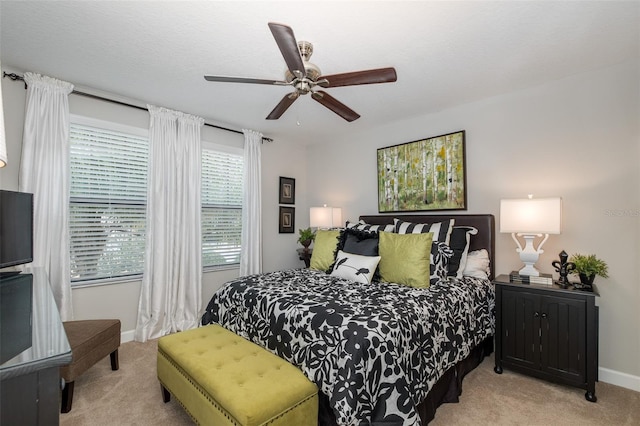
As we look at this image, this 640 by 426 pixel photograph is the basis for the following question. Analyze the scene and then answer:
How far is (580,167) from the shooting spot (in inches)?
99.9

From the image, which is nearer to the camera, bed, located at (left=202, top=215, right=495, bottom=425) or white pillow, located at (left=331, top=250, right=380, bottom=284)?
bed, located at (left=202, top=215, right=495, bottom=425)

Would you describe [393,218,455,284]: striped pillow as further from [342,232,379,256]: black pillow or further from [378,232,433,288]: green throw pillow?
[342,232,379,256]: black pillow

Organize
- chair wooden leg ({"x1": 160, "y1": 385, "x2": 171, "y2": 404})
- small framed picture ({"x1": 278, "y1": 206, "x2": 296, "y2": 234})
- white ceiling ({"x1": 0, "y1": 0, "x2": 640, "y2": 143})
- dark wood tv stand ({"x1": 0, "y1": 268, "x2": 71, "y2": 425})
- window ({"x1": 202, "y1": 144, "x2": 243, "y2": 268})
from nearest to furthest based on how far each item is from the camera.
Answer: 1. dark wood tv stand ({"x1": 0, "y1": 268, "x2": 71, "y2": 425})
2. white ceiling ({"x1": 0, "y1": 0, "x2": 640, "y2": 143})
3. chair wooden leg ({"x1": 160, "y1": 385, "x2": 171, "y2": 404})
4. window ({"x1": 202, "y1": 144, "x2": 243, "y2": 268})
5. small framed picture ({"x1": 278, "y1": 206, "x2": 296, "y2": 234})

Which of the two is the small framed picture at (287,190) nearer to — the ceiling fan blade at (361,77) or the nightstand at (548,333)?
the ceiling fan blade at (361,77)

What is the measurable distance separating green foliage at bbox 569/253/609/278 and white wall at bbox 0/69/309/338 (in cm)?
344

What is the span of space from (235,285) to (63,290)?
1615 millimetres

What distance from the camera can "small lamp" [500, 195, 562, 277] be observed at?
7.63 ft

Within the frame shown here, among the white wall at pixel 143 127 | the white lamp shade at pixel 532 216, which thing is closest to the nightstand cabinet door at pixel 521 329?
the white lamp shade at pixel 532 216

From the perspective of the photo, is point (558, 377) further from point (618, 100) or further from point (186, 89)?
point (186, 89)

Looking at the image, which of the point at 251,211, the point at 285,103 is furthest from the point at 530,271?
the point at 251,211

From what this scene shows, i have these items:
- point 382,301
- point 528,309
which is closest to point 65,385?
point 382,301

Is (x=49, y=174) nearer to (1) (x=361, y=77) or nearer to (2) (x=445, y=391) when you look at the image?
(1) (x=361, y=77)

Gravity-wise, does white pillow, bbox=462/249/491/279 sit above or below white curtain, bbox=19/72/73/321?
below

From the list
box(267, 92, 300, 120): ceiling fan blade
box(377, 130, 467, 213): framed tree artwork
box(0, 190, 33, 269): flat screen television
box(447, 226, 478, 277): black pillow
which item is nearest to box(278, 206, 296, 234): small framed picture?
box(377, 130, 467, 213): framed tree artwork
